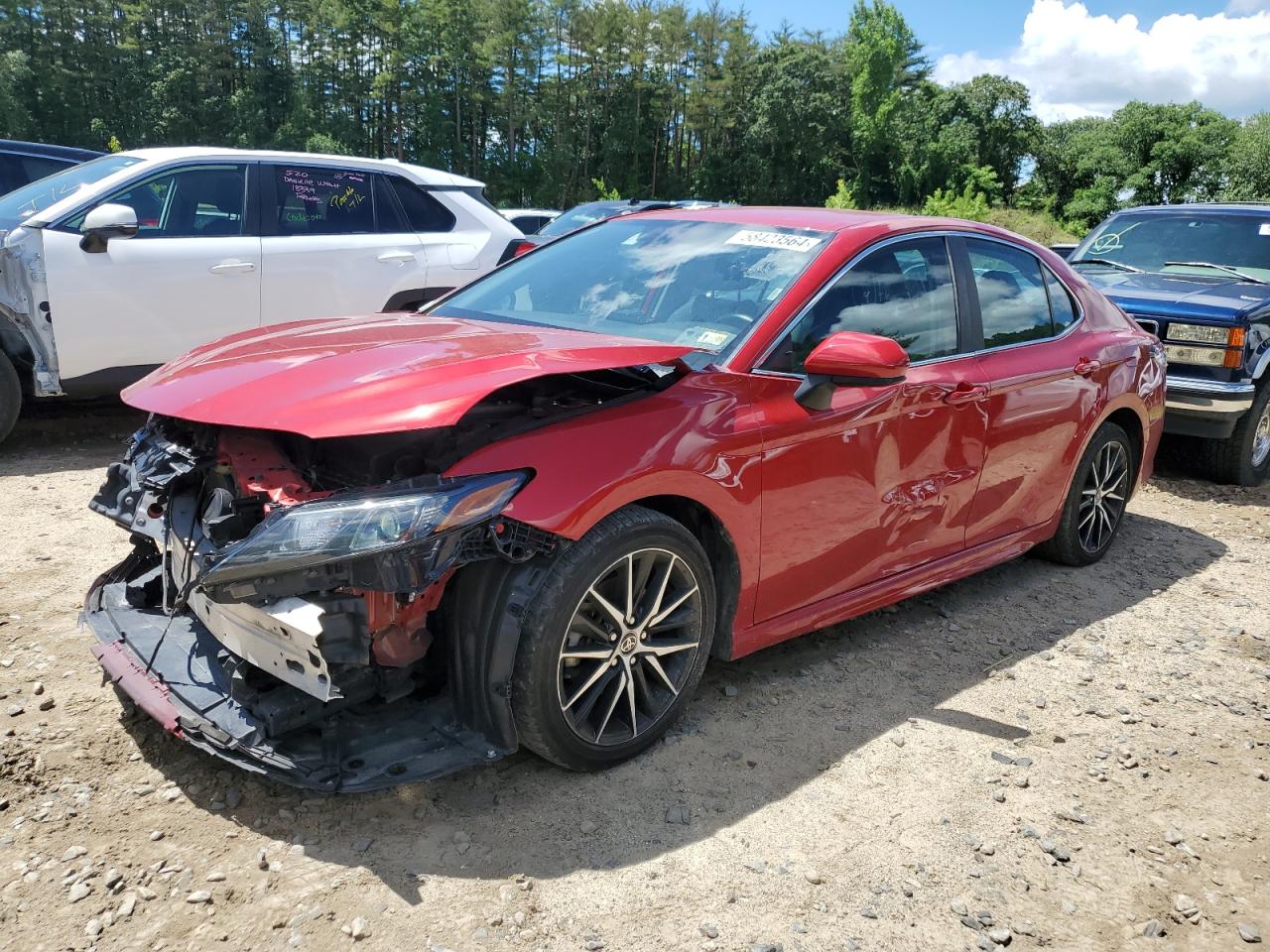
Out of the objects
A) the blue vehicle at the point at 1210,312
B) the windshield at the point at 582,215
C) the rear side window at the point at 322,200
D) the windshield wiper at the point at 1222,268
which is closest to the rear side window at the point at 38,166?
the rear side window at the point at 322,200

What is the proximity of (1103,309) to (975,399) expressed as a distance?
1596 millimetres

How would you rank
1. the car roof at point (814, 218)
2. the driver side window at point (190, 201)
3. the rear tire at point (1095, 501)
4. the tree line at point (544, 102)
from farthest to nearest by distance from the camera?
Answer: 1. the tree line at point (544, 102)
2. the driver side window at point (190, 201)
3. the rear tire at point (1095, 501)
4. the car roof at point (814, 218)

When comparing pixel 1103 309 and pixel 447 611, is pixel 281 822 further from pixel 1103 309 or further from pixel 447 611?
pixel 1103 309

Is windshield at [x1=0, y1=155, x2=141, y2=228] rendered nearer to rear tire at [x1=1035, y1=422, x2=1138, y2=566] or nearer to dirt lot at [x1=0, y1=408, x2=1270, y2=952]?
dirt lot at [x1=0, y1=408, x2=1270, y2=952]

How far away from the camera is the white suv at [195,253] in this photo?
584 centimetres

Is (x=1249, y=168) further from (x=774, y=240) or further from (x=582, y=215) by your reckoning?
(x=774, y=240)

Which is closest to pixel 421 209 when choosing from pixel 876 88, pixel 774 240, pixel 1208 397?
pixel 774 240

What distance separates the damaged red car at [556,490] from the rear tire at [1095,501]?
935 mm

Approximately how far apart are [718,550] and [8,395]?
5.04 metres

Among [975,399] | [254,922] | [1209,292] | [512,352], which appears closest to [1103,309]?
[975,399]

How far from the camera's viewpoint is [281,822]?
8.77ft

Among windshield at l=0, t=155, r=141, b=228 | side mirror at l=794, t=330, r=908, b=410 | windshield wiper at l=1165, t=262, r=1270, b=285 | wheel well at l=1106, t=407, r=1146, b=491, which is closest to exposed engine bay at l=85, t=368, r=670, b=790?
side mirror at l=794, t=330, r=908, b=410

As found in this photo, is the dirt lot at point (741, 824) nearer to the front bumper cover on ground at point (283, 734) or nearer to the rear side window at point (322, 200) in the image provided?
the front bumper cover on ground at point (283, 734)

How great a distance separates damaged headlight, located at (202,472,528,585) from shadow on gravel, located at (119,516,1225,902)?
82cm
